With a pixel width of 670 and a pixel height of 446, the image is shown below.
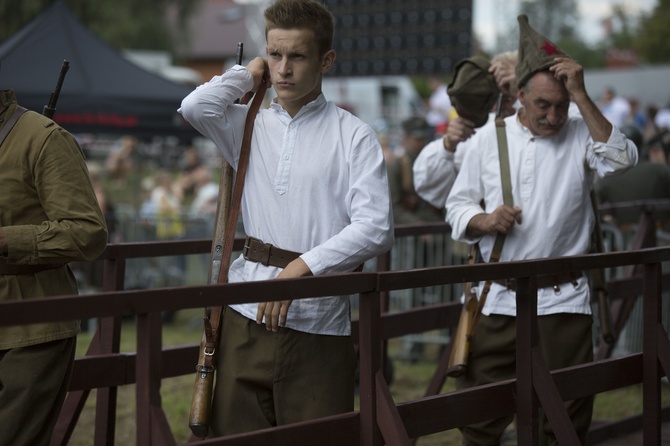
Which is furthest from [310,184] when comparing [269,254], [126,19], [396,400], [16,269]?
[126,19]

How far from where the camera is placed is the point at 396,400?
25.5 feet

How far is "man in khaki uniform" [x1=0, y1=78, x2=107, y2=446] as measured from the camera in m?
3.55

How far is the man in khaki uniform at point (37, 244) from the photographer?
355 cm

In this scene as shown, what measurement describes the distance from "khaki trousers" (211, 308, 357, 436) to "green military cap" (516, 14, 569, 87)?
5.67 feet

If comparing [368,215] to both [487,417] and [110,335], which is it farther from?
[110,335]

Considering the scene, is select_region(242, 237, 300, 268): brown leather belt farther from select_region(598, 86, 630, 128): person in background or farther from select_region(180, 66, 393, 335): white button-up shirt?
select_region(598, 86, 630, 128): person in background

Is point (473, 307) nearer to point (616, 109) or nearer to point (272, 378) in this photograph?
point (272, 378)

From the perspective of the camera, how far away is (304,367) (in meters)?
3.70

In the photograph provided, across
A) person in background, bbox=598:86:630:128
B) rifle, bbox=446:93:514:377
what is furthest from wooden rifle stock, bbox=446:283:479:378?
person in background, bbox=598:86:630:128

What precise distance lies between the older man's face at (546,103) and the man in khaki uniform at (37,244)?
206 cm

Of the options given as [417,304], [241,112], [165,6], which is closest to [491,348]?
[241,112]

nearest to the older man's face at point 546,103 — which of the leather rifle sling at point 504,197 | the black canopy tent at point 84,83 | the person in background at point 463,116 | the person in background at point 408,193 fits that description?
the leather rifle sling at point 504,197

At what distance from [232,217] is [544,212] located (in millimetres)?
1615

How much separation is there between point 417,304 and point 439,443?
115 inches
